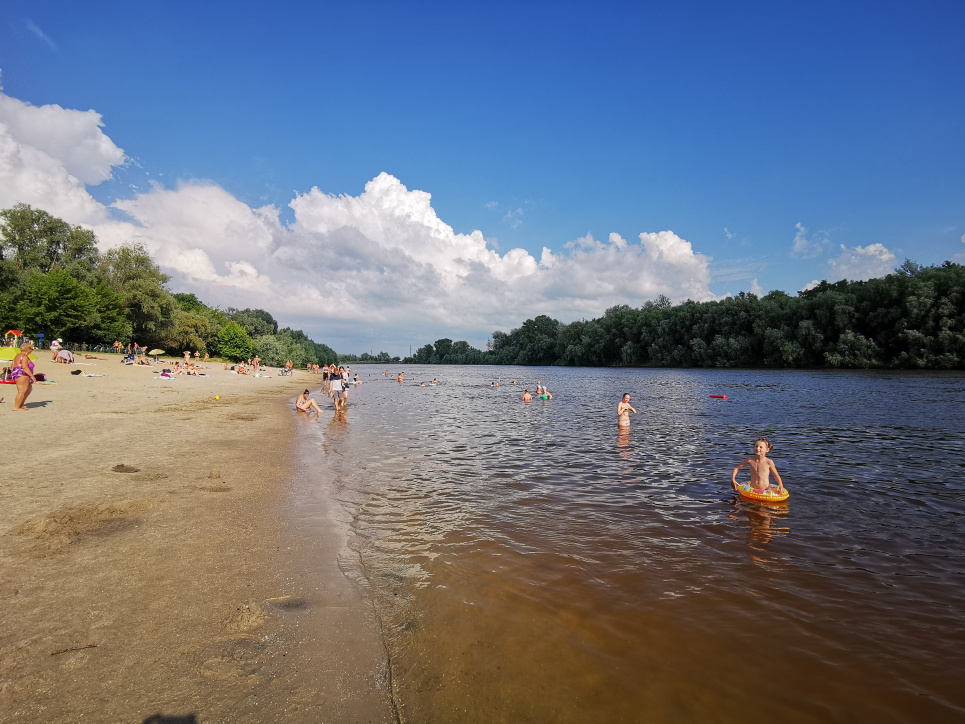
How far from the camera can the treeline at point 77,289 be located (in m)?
54.1

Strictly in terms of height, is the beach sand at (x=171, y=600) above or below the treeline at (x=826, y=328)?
below

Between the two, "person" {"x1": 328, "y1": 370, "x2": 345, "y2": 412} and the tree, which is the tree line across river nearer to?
the tree

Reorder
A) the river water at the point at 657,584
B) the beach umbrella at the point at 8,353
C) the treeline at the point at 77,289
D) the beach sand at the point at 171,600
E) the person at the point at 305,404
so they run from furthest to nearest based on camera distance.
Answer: the treeline at the point at 77,289 < the person at the point at 305,404 < the beach umbrella at the point at 8,353 < the river water at the point at 657,584 < the beach sand at the point at 171,600

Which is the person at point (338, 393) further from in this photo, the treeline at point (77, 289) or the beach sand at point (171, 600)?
the treeline at point (77, 289)

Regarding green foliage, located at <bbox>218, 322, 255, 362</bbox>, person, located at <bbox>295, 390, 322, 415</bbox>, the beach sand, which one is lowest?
the beach sand

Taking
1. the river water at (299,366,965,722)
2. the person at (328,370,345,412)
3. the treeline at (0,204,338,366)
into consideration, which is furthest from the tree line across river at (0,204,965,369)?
the river water at (299,366,965,722)

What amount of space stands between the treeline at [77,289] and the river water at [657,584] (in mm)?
59657

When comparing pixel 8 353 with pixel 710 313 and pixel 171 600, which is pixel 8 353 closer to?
pixel 171 600

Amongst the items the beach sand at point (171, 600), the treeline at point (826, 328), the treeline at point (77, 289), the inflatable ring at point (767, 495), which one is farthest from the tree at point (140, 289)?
the treeline at point (826, 328)

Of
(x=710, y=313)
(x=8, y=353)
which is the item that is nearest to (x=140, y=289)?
(x=8, y=353)

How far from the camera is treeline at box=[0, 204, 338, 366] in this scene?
178 ft

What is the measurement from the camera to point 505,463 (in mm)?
13516

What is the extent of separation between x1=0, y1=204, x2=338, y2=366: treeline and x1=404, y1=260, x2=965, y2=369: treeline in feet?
301

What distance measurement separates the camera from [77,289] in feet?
182
